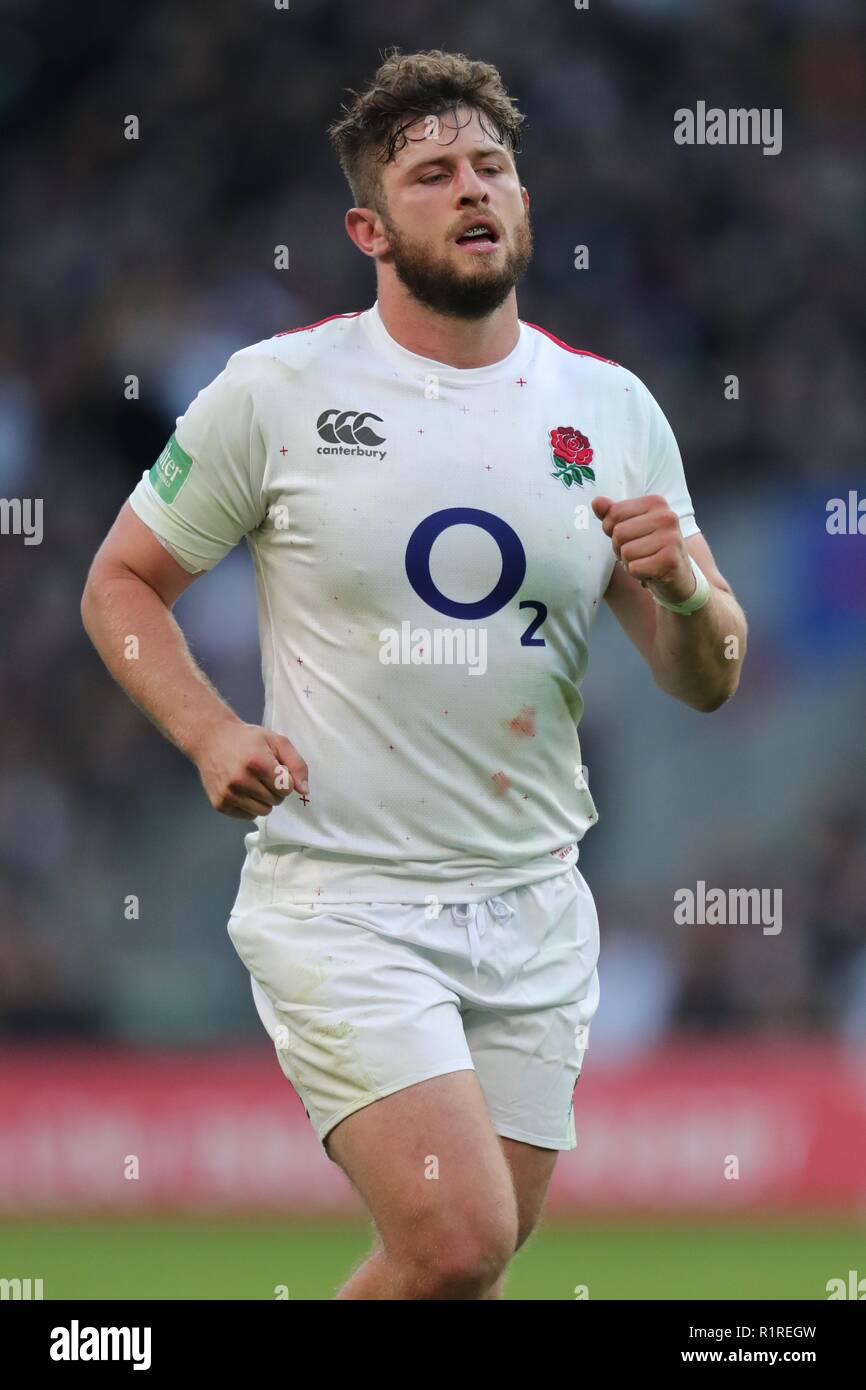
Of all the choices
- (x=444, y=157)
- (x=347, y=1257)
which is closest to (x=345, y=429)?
(x=444, y=157)

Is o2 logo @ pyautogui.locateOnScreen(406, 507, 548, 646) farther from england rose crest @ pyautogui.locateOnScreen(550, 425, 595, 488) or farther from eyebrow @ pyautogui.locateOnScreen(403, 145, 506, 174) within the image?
eyebrow @ pyautogui.locateOnScreen(403, 145, 506, 174)

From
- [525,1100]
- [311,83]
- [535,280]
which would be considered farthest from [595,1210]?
[311,83]

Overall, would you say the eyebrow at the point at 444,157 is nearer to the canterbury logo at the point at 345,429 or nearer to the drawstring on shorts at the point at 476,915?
the canterbury logo at the point at 345,429

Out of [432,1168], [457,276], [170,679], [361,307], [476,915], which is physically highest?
[361,307]

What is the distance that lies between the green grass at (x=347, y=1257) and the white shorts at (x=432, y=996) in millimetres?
2800

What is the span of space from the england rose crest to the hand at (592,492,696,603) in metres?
0.44

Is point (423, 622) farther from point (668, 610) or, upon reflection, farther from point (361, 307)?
point (361, 307)

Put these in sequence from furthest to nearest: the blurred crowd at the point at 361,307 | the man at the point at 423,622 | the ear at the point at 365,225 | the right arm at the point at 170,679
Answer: the blurred crowd at the point at 361,307 < the ear at the point at 365,225 < the man at the point at 423,622 < the right arm at the point at 170,679

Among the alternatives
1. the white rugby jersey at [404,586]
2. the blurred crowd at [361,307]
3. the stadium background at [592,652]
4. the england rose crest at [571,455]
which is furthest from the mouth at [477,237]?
the blurred crowd at [361,307]

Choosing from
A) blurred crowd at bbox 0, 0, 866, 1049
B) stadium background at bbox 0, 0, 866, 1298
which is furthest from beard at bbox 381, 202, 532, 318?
blurred crowd at bbox 0, 0, 866, 1049

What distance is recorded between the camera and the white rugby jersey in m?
3.88

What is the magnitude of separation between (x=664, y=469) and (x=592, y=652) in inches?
235

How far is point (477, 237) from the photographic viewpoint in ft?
13.3

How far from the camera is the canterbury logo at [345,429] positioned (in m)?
3.99
